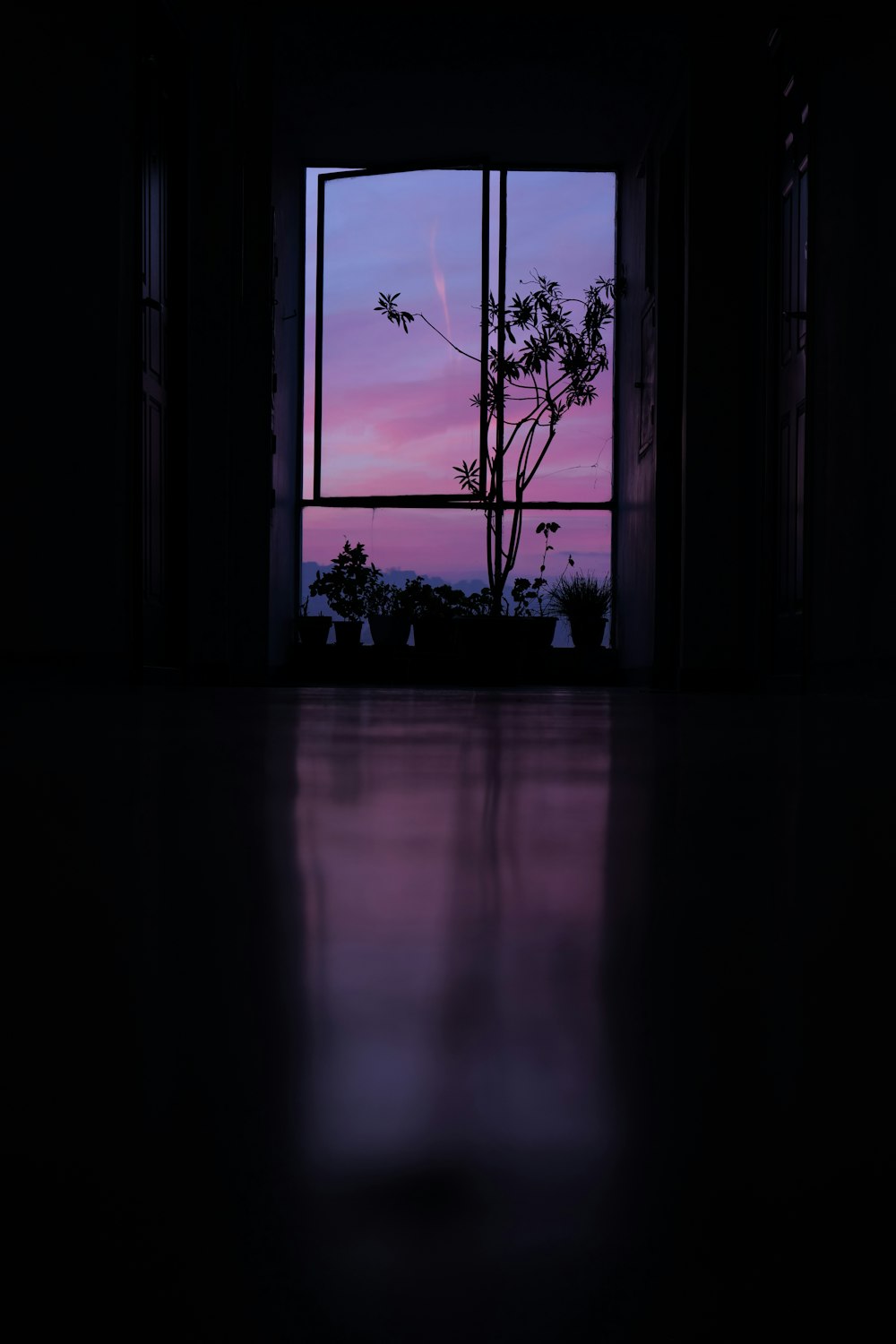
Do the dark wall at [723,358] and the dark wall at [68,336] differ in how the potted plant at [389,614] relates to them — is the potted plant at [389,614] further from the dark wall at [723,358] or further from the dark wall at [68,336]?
the dark wall at [68,336]

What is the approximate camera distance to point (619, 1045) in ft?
0.52

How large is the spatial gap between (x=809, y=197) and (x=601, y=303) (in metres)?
3.19

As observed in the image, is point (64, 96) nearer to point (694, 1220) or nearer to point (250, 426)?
point (250, 426)

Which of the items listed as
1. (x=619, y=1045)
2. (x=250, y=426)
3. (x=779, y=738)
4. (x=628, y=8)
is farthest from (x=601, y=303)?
(x=619, y=1045)

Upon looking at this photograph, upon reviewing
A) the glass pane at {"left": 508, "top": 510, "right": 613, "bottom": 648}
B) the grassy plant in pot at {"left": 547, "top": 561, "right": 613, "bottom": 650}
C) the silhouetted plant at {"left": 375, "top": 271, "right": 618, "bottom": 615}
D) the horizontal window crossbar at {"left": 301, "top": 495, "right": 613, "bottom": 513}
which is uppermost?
the silhouetted plant at {"left": 375, "top": 271, "right": 618, "bottom": 615}

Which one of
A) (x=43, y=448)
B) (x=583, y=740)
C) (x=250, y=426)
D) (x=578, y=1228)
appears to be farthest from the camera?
(x=250, y=426)

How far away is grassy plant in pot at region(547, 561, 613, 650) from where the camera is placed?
7.36 m

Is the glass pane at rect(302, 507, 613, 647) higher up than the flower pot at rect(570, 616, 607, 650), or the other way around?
the glass pane at rect(302, 507, 613, 647)

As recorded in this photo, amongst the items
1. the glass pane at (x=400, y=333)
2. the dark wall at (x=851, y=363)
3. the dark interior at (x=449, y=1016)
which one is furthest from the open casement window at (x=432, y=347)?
the dark interior at (x=449, y=1016)

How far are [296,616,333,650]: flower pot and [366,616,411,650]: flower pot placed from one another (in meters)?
0.30

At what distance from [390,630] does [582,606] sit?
4.07 ft

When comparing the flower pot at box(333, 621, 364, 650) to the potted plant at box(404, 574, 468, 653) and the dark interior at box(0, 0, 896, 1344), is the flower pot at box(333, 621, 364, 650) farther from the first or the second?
the dark interior at box(0, 0, 896, 1344)

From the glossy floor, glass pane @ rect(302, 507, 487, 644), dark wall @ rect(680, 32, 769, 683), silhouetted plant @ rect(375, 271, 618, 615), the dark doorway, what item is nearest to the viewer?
the glossy floor

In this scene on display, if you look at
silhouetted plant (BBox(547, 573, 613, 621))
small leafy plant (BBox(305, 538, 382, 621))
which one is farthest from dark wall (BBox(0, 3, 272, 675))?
silhouetted plant (BBox(547, 573, 613, 621))
